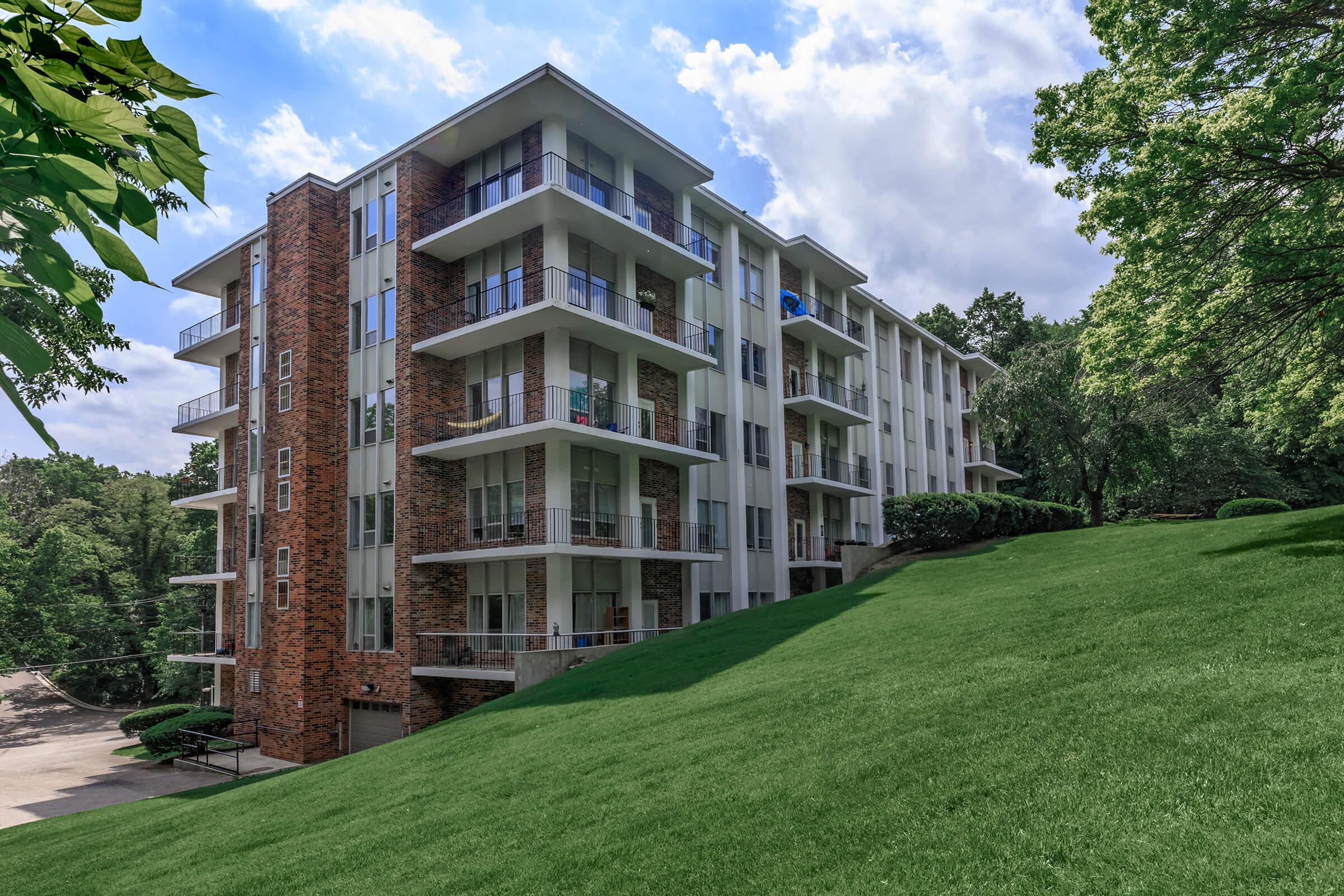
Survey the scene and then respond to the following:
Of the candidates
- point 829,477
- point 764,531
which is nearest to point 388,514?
point 764,531

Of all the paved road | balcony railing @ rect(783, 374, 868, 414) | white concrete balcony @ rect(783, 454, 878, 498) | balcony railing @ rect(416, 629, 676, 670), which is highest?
balcony railing @ rect(783, 374, 868, 414)

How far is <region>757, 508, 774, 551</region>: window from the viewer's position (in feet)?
101

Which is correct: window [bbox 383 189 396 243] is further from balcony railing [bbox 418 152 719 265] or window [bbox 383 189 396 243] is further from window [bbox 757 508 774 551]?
window [bbox 757 508 774 551]

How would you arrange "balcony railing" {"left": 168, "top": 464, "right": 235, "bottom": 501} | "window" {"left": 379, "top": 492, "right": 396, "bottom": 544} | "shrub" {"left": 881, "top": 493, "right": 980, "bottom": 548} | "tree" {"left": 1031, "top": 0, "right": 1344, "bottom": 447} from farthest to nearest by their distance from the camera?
"balcony railing" {"left": 168, "top": 464, "right": 235, "bottom": 501}
"shrub" {"left": 881, "top": 493, "right": 980, "bottom": 548}
"window" {"left": 379, "top": 492, "right": 396, "bottom": 544}
"tree" {"left": 1031, "top": 0, "right": 1344, "bottom": 447}

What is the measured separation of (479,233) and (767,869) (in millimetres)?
21869

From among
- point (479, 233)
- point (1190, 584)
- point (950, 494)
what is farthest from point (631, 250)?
point (1190, 584)

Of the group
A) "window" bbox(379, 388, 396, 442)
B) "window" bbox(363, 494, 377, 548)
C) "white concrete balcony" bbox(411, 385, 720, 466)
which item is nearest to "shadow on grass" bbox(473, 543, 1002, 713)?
"white concrete balcony" bbox(411, 385, 720, 466)

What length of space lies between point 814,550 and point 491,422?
581 inches

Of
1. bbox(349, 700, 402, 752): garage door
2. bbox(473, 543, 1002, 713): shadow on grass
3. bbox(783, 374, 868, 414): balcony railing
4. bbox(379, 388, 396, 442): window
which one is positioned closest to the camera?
bbox(473, 543, 1002, 713): shadow on grass

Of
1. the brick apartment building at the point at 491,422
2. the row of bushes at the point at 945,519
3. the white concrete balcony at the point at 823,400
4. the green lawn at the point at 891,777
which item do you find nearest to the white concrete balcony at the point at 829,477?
the brick apartment building at the point at 491,422

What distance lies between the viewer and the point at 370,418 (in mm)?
26469

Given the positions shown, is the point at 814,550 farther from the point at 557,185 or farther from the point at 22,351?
the point at 22,351

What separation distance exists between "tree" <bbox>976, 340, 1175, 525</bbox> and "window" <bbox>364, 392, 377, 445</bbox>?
79.9ft

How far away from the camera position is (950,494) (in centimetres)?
2822
